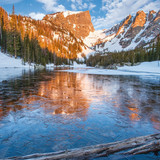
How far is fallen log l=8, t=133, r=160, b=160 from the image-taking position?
277 cm

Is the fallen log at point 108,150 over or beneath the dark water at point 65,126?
over

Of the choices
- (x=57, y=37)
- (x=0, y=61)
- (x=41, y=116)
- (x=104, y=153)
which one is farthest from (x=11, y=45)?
(x=57, y=37)

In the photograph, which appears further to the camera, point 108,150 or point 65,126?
point 65,126

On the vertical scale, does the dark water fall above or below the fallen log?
below

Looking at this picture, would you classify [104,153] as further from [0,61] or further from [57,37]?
→ [57,37]

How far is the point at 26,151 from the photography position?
3430 mm

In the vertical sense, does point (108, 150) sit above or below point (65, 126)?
above

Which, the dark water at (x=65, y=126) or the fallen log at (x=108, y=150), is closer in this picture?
the fallen log at (x=108, y=150)

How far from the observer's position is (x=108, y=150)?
3160 millimetres

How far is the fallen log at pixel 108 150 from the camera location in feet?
9.08

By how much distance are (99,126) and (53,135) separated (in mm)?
1948

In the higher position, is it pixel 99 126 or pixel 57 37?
pixel 57 37

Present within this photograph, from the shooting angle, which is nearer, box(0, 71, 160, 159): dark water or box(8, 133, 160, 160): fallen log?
box(8, 133, 160, 160): fallen log

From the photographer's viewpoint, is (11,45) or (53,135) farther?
(11,45)
